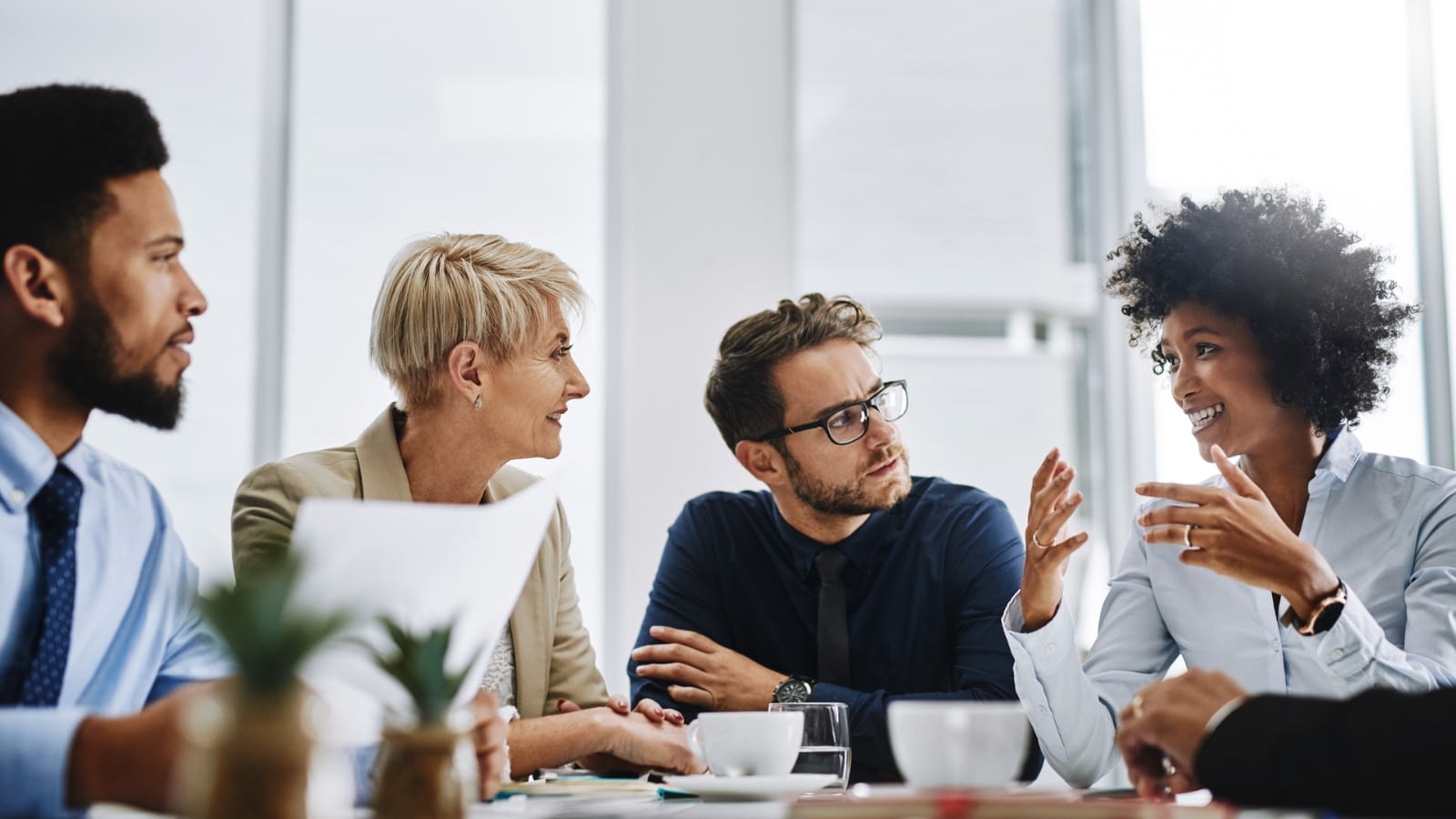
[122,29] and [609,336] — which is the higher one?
[122,29]

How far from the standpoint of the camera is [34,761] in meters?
1.02

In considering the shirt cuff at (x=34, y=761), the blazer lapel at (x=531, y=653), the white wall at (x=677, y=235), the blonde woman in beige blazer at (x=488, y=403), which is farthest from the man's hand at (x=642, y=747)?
the white wall at (x=677, y=235)

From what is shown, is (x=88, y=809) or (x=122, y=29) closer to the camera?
(x=88, y=809)

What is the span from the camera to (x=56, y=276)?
4.47 ft

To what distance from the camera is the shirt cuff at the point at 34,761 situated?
3.33 ft

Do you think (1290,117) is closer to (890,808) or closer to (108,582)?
(890,808)

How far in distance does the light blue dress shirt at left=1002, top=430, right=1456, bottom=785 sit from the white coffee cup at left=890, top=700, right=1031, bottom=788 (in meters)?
0.87

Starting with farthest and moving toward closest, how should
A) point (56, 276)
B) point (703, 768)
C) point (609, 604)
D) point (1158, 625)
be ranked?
point (609, 604), point (1158, 625), point (703, 768), point (56, 276)

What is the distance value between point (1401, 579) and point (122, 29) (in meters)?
3.49

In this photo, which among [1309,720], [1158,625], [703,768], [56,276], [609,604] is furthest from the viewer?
[609,604]

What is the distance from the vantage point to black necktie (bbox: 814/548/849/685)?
7.51 ft

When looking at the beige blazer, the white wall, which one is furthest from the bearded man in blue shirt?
the white wall

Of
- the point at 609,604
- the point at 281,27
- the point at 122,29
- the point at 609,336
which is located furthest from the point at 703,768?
the point at 122,29

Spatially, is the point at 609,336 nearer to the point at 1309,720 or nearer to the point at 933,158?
the point at 933,158
